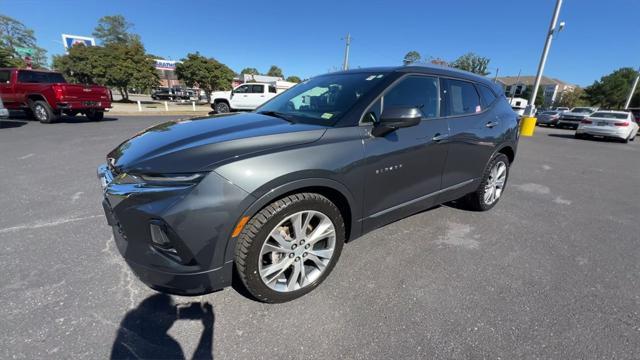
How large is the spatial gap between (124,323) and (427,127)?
2716mm

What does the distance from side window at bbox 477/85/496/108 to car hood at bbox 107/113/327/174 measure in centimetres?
236

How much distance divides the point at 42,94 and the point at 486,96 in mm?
12498

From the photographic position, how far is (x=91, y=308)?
190 cm

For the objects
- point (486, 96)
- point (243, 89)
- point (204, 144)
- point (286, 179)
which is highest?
point (243, 89)

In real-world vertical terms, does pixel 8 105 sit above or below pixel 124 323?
above

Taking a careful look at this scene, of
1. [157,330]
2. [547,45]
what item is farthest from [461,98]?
[547,45]

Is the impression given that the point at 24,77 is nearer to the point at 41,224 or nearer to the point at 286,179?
the point at 41,224

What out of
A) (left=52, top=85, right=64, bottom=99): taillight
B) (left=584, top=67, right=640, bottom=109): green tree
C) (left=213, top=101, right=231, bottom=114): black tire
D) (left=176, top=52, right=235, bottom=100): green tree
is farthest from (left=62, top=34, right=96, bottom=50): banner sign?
(left=584, top=67, right=640, bottom=109): green tree

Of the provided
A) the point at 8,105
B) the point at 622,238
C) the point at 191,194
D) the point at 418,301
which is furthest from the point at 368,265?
the point at 8,105

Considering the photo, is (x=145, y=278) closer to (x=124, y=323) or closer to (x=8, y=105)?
(x=124, y=323)

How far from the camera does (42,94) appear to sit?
30.0 feet

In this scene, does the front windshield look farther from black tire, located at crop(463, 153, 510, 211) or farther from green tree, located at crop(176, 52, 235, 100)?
green tree, located at crop(176, 52, 235, 100)

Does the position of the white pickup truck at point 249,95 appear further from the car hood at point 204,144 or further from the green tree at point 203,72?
the green tree at point 203,72

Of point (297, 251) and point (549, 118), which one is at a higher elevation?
point (549, 118)
